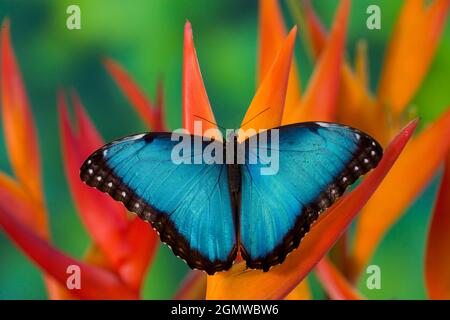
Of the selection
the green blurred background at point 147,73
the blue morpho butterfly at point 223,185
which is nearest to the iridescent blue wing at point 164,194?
the blue morpho butterfly at point 223,185

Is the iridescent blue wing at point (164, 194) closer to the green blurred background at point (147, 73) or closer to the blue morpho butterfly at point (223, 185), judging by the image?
the blue morpho butterfly at point (223, 185)

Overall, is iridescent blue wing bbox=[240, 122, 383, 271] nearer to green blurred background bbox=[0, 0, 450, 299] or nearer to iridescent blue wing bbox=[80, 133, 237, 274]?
iridescent blue wing bbox=[80, 133, 237, 274]

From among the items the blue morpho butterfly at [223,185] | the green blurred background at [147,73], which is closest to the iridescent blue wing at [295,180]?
the blue morpho butterfly at [223,185]

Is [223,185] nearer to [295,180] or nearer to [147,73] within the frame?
[295,180]

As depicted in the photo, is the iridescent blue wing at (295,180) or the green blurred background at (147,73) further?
the green blurred background at (147,73)

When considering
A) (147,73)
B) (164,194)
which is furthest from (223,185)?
(147,73)

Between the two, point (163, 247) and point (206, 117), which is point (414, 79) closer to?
point (206, 117)

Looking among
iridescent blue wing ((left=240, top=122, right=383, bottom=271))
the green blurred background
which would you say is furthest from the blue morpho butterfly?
the green blurred background
